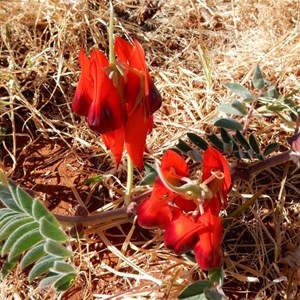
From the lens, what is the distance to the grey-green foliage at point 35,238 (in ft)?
3.10

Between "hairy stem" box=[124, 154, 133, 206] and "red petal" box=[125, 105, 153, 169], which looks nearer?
"red petal" box=[125, 105, 153, 169]

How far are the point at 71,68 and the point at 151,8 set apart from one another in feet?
1.23

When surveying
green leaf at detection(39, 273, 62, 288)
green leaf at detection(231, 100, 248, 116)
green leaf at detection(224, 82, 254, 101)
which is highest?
green leaf at detection(224, 82, 254, 101)

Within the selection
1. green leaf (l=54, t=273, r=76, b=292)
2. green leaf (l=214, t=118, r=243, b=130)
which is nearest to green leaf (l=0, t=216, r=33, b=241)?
green leaf (l=54, t=273, r=76, b=292)

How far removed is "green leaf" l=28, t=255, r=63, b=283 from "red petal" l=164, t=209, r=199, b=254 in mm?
200

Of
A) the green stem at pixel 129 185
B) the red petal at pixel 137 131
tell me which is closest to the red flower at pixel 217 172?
the red petal at pixel 137 131

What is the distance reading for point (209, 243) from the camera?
3.01 feet

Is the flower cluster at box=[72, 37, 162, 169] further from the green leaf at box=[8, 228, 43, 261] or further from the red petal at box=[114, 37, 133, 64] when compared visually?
the green leaf at box=[8, 228, 43, 261]

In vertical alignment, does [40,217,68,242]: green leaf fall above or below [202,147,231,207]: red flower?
below

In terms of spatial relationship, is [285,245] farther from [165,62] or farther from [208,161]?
[165,62]

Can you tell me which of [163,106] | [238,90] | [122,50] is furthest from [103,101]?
[163,106]

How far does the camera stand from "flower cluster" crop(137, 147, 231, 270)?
921 millimetres

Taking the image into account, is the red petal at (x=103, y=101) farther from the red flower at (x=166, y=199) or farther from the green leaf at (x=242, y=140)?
the green leaf at (x=242, y=140)

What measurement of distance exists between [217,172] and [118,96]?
7.9 inches
